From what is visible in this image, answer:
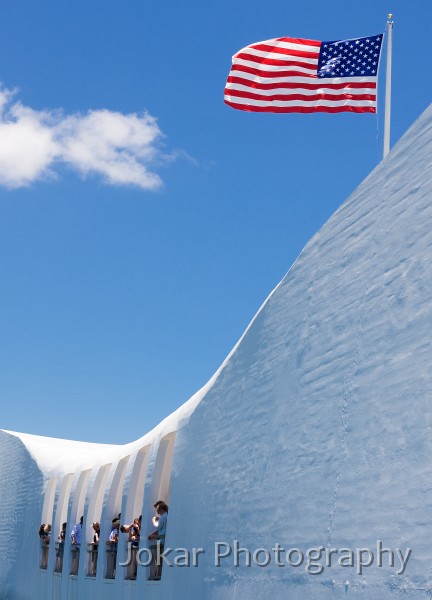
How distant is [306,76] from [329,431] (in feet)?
16.1

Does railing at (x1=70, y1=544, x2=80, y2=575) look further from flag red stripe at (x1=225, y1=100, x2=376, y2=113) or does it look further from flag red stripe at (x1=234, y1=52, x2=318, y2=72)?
flag red stripe at (x1=234, y1=52, x2=318, y2=72)

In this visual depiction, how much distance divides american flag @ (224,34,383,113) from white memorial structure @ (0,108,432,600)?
2307 millimetres

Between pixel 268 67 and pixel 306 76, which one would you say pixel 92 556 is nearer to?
pixel 268 67

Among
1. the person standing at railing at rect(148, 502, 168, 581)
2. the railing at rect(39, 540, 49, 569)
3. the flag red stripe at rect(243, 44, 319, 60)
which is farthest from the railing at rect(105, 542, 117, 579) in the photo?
the flag red stripe at rect(243, 44, 319, 60)

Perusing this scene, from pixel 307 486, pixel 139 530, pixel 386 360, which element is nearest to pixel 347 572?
pixel 307 486

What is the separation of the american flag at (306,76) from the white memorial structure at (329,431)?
2.31 meters

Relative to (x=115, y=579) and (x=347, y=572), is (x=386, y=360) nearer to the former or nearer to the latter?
(x=347, y=572)

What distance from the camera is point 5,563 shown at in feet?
77.9

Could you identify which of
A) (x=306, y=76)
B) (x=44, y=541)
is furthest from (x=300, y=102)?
(x=44, y=541)

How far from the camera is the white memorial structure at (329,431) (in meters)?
6.55

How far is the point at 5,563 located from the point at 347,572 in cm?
1890

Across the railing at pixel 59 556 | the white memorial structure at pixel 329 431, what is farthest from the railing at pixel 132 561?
the railing at pixel 59 556

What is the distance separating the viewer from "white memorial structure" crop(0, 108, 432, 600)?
21.5 feet

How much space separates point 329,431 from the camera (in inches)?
304
